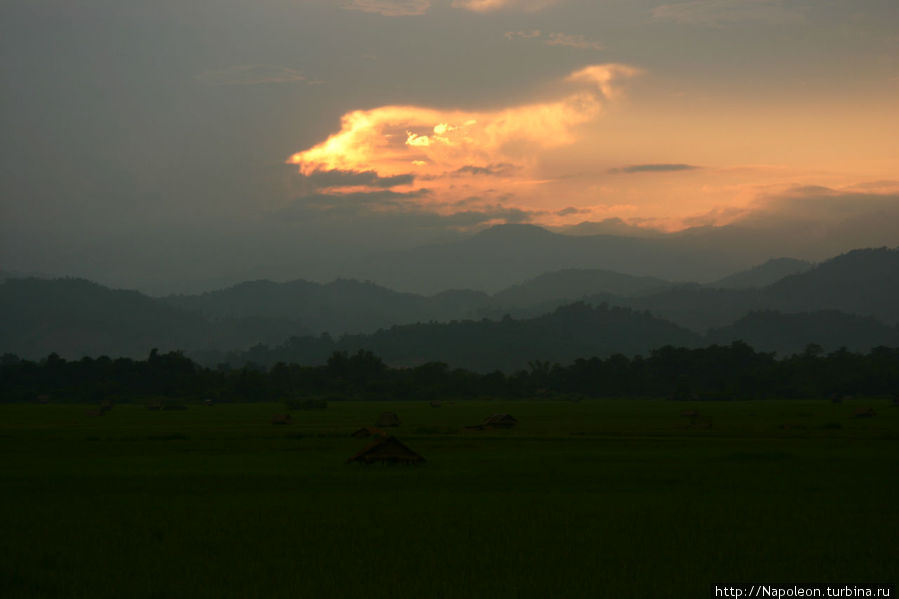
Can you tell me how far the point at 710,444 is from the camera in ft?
127

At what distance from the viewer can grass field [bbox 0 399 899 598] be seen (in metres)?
14.1

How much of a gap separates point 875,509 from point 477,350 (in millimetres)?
168424

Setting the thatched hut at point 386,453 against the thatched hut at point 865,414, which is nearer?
the thatched hut at point 386,453

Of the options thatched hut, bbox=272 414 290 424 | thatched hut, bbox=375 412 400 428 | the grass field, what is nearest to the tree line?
thatched hut, bbox=272 414 290 424

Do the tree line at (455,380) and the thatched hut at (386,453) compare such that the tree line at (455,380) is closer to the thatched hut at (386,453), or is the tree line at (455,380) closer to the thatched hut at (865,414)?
the thatched hut at (865,414)

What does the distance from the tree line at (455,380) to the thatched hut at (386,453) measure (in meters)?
71.3

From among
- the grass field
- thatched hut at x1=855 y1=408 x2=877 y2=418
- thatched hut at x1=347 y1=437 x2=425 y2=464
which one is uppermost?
thatched hut at x1=347 y1=437 x2=425 y2=464

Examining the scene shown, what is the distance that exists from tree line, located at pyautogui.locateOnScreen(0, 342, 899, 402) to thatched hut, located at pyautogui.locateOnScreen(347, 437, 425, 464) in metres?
71.3

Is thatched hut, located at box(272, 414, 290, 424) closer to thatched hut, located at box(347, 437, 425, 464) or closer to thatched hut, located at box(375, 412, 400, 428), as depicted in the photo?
thatched hut, located at box(375, 412, 400, 428)

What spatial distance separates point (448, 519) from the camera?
19.6 metres

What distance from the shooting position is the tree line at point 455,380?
98.7 metres

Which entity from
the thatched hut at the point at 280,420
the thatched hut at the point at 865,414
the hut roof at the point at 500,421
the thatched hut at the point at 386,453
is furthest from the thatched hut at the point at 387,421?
the thatched hut at the point at 865,414

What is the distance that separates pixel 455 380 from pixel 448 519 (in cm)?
9449

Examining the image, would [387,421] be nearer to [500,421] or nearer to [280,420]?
[500,421]
